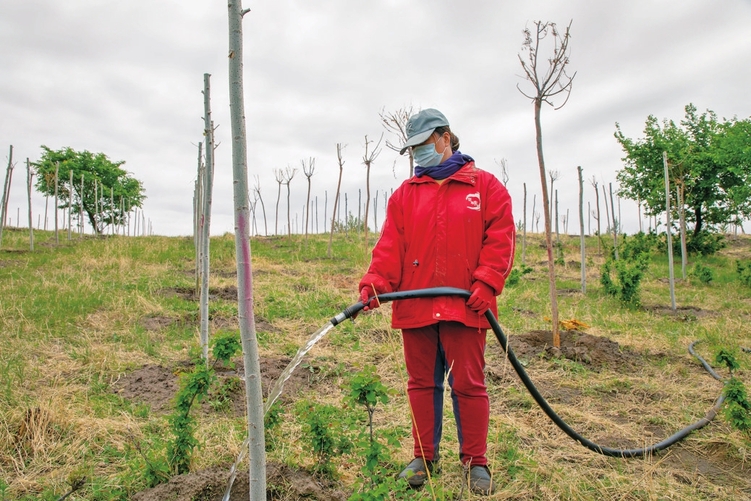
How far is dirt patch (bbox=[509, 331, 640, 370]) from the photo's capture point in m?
5.15

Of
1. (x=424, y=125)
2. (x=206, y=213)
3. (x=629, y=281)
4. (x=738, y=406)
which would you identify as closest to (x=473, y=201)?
(x=424, y=125)

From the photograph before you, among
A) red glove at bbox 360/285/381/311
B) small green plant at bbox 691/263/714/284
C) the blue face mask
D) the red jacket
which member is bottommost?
small green plant at bbox 691/263/714/284

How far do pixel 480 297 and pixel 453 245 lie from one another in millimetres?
326

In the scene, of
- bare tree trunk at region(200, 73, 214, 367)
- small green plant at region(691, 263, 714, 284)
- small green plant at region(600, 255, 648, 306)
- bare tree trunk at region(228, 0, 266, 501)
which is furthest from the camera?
small green plant at region(691, 263, 714, 284)

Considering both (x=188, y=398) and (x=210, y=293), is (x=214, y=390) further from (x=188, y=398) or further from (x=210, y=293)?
(x=210, y=293)

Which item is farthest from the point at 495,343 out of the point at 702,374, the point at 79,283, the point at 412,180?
the point at 79,283

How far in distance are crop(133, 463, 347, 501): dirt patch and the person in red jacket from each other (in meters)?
0.48

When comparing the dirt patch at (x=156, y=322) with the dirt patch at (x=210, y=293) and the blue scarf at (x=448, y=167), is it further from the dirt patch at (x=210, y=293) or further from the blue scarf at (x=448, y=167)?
the blue scarf at (x=448, y=167)

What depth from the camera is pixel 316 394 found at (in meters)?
4.16

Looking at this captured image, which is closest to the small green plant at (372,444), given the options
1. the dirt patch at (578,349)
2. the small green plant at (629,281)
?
the dirt patch at (578,349)

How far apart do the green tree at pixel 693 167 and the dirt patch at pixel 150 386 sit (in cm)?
1846

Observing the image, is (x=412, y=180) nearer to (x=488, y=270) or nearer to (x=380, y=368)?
(x=488, y=270)

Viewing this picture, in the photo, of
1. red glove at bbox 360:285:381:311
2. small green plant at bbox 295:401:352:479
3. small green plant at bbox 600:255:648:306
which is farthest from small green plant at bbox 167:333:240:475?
small green plant at bbox 600:255:648:306

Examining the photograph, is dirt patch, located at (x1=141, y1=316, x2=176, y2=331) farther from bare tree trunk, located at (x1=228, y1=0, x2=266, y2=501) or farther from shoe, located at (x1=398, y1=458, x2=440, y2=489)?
bare tree trunk, located at (x1=228, y1=0, x2=266, y2=501)
